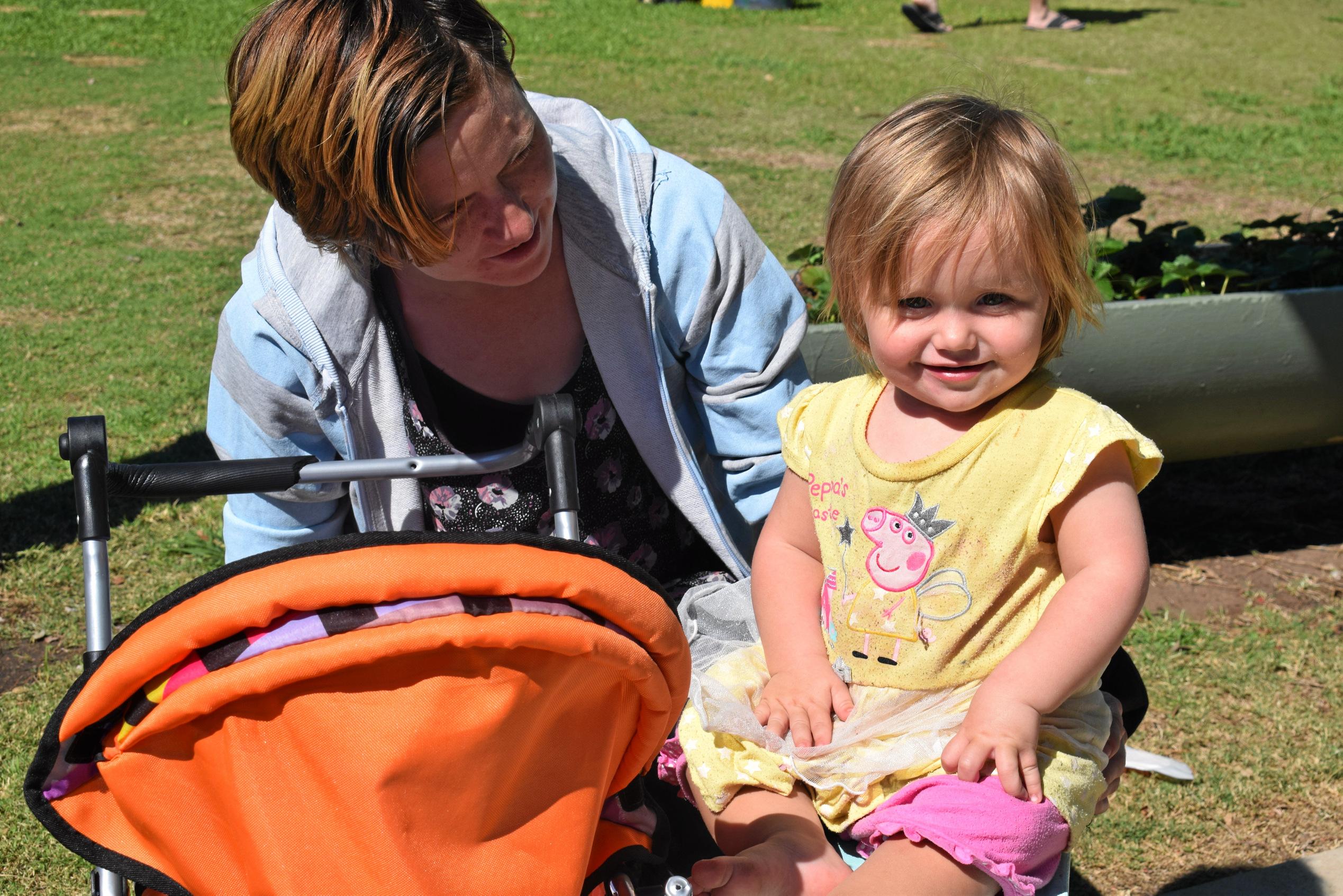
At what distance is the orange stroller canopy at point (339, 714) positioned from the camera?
4.08 feet

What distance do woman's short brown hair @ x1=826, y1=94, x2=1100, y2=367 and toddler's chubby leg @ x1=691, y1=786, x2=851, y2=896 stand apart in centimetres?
75

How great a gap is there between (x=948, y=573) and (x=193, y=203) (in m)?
7.25

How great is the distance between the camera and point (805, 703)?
1.82 m

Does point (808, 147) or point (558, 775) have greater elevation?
point (558, 775)

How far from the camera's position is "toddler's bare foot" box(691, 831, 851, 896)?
156cm

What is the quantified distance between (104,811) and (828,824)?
3.11 ft

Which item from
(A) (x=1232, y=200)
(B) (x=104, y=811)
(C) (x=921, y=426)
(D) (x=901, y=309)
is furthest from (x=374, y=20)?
(A) (x=1232, y=200)

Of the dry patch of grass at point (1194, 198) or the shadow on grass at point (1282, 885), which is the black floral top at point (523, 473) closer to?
the shadow on grass at point (1282, 885)

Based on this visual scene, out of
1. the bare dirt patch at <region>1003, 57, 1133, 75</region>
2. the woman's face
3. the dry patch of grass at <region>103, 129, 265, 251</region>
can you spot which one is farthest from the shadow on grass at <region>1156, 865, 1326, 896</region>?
the bare dirt patch at <region>1003, 57, 1133, 75</region>

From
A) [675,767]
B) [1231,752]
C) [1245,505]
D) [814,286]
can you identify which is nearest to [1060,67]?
[1245,505]

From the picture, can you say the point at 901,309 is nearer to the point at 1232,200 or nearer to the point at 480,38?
the point at 480,38

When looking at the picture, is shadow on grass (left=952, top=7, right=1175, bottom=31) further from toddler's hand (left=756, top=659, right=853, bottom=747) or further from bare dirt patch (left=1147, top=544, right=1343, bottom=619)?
toddler's hand (left=756, top=659, right=853, bottom=747)

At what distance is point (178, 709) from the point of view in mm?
1241

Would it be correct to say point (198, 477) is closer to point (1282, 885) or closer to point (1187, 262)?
point (1282, 885)
